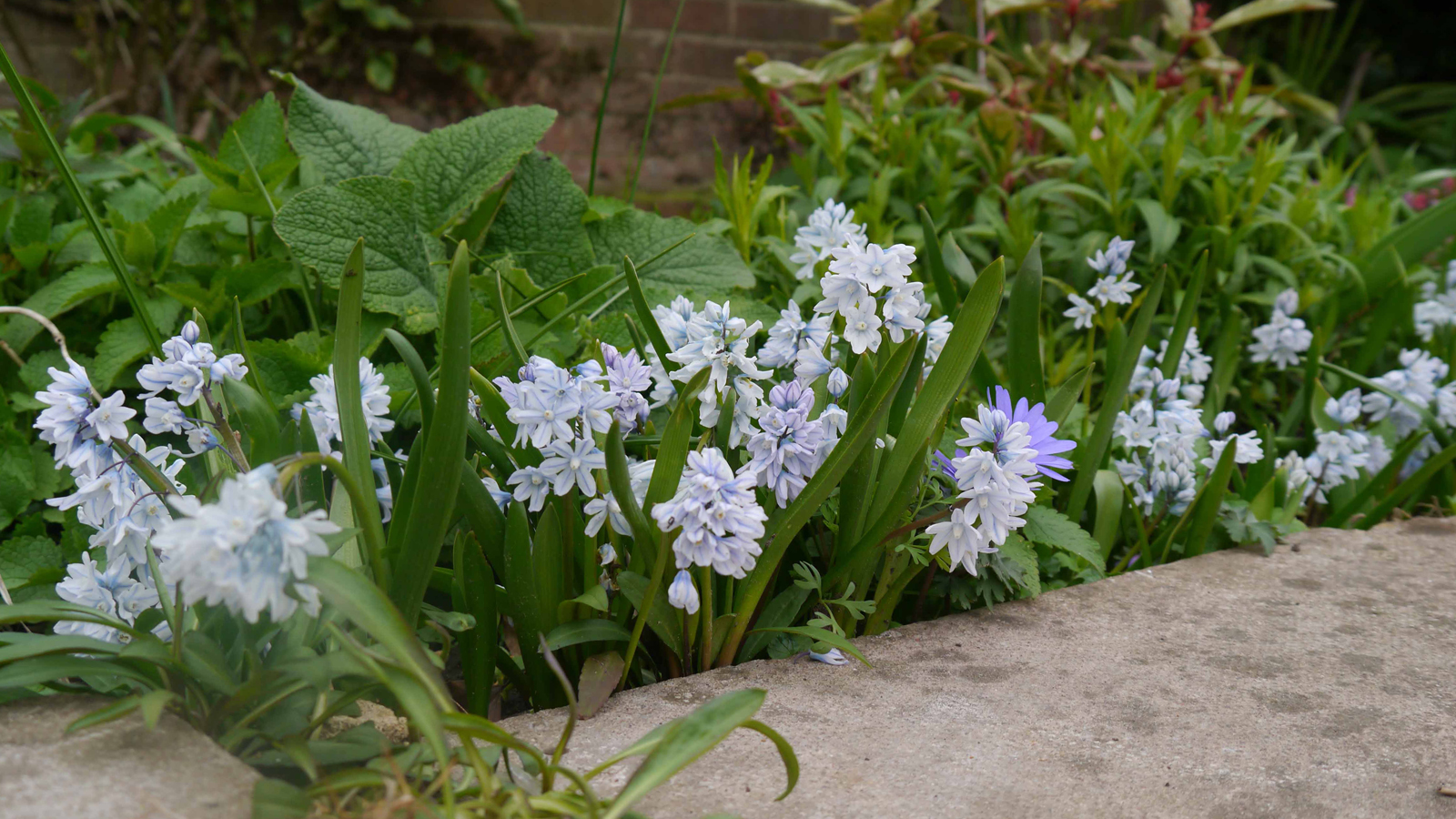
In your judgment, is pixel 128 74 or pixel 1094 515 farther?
pixel 128 74

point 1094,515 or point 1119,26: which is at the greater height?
point 1119,26

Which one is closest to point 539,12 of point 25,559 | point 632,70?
point 632,70

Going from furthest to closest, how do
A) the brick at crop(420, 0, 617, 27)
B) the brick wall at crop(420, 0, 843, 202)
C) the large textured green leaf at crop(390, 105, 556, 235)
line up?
the brick wall at crop(420, 0, 843, 202) < the brick at crop(420, 0, 617, 27) < the large textured green leaf at crop(390, 105, 556, 235)

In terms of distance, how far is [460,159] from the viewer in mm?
1771

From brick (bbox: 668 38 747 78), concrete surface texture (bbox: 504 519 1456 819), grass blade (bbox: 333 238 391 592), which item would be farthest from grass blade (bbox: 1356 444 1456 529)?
brick (bbox: 668 38 747 78)

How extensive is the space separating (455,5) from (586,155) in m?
0.68

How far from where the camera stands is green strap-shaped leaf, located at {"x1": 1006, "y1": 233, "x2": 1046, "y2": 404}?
1517 mm

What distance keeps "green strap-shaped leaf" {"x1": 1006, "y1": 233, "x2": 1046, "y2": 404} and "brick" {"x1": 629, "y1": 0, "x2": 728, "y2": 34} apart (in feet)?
8.73

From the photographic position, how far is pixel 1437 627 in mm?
1399

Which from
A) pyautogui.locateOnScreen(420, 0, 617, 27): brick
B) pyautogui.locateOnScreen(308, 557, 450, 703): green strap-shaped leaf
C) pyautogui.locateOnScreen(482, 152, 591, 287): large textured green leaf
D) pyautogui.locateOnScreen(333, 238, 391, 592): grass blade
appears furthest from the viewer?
pyautogui.locateOnScreen(420, 0, 617, 27): brick

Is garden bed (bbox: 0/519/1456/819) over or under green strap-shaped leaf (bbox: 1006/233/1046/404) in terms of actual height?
under

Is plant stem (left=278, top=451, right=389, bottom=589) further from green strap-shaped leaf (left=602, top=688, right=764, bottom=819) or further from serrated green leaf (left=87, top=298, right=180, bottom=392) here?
serrated green leaf (left=87, top=298, right=180, bottom=392)

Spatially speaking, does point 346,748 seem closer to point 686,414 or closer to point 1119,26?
point 686,414

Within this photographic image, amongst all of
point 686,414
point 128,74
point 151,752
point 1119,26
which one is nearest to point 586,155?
point 128,74
